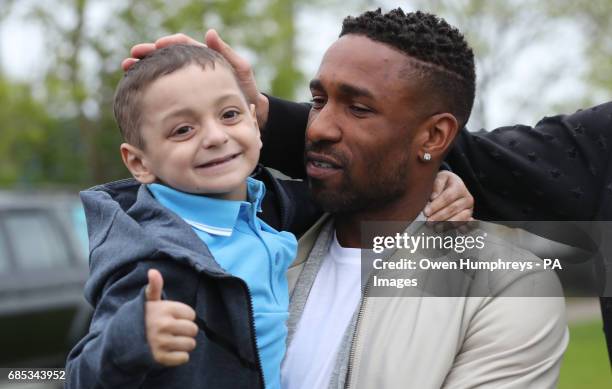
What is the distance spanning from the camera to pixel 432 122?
2.65 m

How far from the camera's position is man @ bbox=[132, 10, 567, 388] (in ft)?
7.72

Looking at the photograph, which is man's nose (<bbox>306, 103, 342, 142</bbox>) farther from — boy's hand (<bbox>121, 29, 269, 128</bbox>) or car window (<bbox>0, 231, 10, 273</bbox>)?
car window (<bbox>0, 231, 10, 273</bbox>)

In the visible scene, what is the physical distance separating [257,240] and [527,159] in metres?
0.91

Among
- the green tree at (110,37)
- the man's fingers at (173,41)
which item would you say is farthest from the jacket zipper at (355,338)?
the green tree at (110,37)

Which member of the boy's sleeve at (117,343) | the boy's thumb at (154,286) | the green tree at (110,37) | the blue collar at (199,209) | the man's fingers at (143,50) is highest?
the green tree at (110,37)

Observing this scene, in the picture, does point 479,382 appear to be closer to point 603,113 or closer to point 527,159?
point 527,159

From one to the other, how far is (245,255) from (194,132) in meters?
0.35

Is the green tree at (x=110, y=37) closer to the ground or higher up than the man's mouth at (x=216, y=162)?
higher up

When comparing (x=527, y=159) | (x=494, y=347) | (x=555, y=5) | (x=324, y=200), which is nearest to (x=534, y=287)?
(x=494, y=347)

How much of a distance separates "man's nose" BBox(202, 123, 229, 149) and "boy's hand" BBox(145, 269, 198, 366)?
1.45 ft

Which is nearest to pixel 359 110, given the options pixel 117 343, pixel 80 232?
pixel 117 343

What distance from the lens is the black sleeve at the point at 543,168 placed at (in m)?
A: 2.71

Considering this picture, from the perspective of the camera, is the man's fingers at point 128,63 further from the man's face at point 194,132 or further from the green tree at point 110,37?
the green tree at point 110,37

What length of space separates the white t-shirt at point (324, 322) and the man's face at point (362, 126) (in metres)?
0.19
